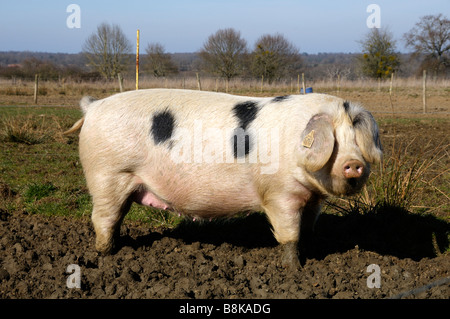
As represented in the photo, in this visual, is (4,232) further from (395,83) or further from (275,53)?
(275,53)

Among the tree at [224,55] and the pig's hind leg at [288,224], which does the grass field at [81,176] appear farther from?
the tree at [224,55]

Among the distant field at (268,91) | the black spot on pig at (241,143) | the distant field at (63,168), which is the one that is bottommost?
the distant field at (63,168)

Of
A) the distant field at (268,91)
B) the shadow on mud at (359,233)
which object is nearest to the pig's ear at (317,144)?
the shadow on mud at (359,233)

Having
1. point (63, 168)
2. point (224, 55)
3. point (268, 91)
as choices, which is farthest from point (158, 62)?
point (63, 168)

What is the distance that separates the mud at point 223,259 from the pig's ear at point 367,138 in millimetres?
969

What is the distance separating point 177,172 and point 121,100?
0.80 metres

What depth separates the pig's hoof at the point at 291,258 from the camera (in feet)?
12.6

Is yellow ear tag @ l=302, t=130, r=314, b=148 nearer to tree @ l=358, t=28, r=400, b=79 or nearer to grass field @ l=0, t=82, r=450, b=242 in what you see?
grass field @ l=0, t=82, r=450, b=242

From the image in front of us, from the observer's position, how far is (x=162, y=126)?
3898 mm

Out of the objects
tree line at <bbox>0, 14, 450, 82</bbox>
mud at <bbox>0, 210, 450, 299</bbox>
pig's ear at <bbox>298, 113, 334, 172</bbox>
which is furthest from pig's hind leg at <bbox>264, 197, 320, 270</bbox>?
tree line at <bbox>0, 14, 450, 82</bbox>

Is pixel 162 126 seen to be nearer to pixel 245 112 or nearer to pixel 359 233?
pixel 245 112

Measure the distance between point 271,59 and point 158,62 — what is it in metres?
14.1

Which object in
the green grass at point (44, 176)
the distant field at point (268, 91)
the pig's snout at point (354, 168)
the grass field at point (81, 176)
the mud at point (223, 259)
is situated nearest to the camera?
the pig's snout at point (354, 168)
